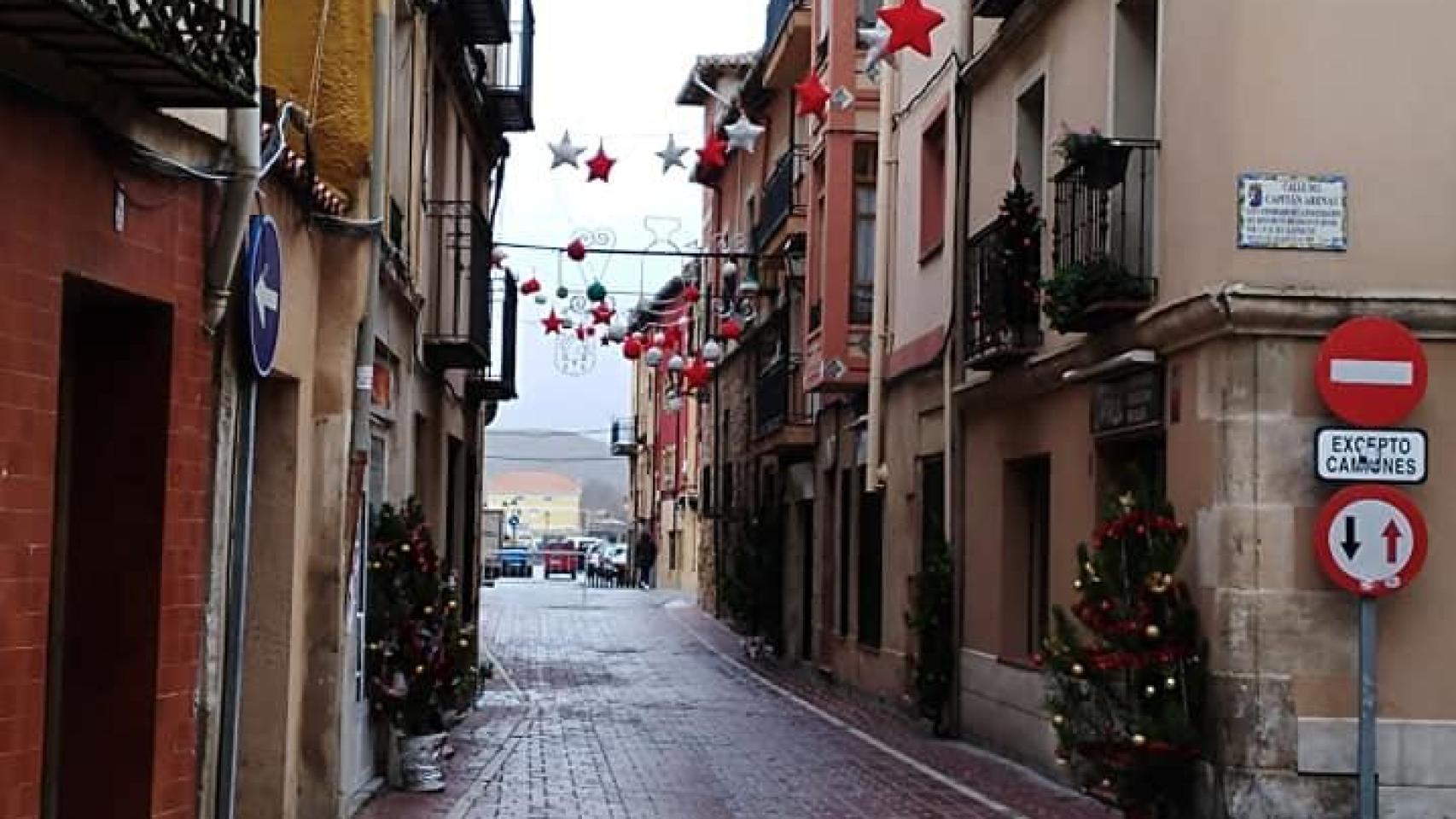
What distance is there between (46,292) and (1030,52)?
1165cm

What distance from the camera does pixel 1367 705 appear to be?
11016 millimetres

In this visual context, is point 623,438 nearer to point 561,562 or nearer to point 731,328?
point 561,562

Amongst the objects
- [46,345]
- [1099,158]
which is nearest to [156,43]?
[46,345]

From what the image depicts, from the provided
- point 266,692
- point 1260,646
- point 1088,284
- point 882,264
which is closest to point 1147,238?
point 1088,284

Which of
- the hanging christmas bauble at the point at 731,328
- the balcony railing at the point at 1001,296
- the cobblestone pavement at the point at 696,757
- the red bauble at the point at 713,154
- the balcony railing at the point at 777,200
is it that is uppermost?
the balcony railing at the point at 777,200

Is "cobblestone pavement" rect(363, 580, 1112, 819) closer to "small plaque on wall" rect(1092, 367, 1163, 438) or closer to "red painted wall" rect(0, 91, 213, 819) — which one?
"small plaque on wall" rect(1092, 367, 1163, 438)

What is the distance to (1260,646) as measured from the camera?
12.0m

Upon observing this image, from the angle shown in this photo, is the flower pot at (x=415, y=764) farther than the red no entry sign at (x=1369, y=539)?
Yes

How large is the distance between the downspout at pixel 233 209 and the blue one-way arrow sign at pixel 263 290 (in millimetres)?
239

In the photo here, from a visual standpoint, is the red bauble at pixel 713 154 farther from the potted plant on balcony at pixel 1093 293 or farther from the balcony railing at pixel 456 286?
the potted plant on balcony at pixel 1093 293

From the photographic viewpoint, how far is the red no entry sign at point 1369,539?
35.8 feet

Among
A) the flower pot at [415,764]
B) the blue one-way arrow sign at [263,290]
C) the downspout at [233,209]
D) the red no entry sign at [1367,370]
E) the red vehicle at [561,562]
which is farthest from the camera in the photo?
the red vehicle at [561,562]

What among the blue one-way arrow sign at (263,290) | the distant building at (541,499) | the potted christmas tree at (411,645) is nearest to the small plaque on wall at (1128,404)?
the potted christmas tree at (411,645)

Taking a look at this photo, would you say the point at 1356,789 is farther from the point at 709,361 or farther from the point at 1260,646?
the point at 709,361
